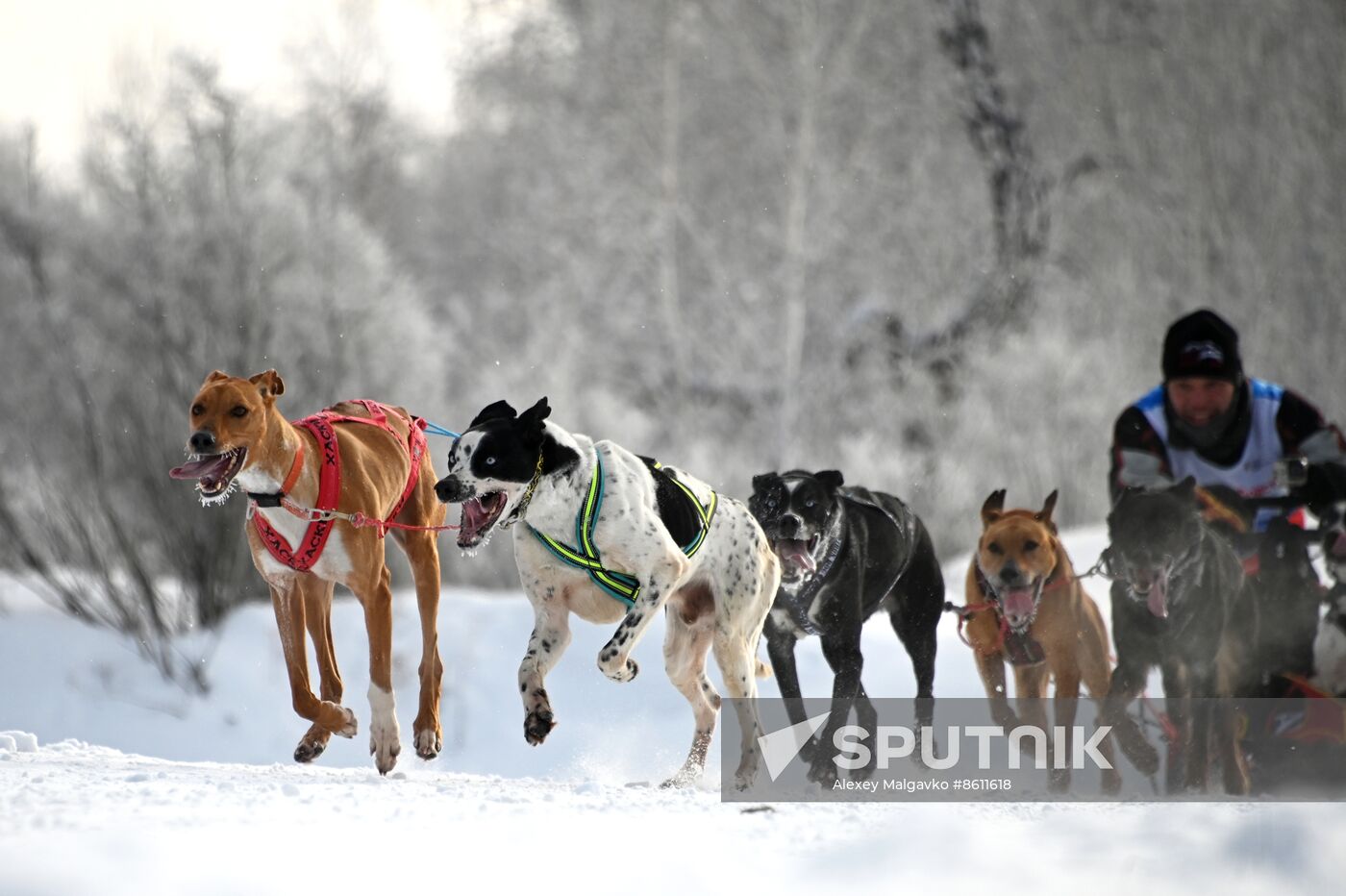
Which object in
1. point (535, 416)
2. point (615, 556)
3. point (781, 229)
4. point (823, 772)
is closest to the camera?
point (535, 416)

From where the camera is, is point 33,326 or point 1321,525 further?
point 33,326

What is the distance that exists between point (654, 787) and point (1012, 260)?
15.4m

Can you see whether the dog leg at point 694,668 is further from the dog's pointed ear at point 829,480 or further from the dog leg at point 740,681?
the dog's pointed ear at point 829,480

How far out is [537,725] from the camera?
491 cm

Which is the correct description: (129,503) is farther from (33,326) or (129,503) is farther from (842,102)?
(842,102)

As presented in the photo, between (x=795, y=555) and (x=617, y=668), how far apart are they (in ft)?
3.47

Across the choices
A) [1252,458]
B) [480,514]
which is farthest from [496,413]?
[1252,458]

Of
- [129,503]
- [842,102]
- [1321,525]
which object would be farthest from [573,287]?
[1321,525]

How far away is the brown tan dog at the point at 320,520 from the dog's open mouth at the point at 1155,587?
261cm

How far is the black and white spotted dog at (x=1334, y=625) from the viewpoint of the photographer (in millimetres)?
5664

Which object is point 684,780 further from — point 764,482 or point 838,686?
point 764,482

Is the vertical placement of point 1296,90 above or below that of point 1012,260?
above

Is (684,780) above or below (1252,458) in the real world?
below

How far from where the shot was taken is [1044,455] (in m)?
17.9
